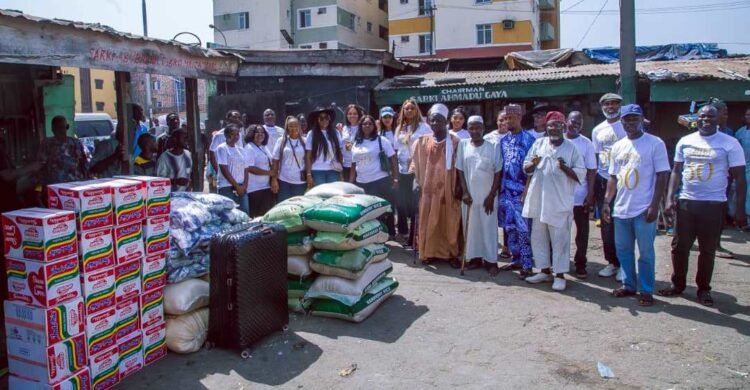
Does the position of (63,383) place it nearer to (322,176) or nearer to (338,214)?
(338,214)

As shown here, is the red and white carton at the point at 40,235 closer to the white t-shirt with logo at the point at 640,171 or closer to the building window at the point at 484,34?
the white t-shirt with logo at the point at 640,171

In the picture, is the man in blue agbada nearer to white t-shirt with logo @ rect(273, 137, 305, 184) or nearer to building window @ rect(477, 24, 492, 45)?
white t-shirt with logo @ rect(273, 137, 305, 184)

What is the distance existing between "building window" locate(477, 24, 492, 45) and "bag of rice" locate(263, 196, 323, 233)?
36.9 m

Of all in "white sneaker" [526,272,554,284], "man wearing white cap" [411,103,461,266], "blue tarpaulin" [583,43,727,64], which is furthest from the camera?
"blue tarpaulin" [583,43,727,64]

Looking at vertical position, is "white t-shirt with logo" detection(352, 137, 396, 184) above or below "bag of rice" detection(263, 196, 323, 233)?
above

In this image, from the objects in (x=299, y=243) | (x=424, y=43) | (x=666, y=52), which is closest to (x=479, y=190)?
(x=299, y=243)

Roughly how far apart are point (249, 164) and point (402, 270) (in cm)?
252

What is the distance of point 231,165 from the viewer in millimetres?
7434

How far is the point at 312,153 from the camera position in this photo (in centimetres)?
800

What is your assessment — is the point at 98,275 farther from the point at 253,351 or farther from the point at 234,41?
the point at 234,41

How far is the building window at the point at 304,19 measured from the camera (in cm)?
4228

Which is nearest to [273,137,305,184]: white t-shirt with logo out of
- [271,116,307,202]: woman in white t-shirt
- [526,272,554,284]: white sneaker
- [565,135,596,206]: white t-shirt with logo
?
[271,116,307,202]: woman in white t-shirt

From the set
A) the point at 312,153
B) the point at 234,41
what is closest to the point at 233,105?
the point at 312,153

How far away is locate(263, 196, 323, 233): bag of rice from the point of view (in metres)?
5.30
